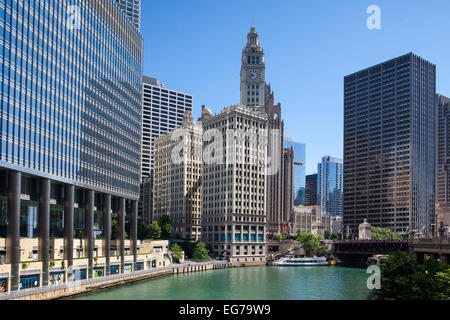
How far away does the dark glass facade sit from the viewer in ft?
243

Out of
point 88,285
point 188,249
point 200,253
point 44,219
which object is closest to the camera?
point 44,219

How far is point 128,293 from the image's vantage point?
276 ft

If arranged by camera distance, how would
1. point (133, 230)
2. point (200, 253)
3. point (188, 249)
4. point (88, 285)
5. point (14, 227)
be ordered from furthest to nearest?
1. point (188, 249)
2. point (200, 253)
3. point (133, 230)
4. point (88, 285)
5. point (14, 227)

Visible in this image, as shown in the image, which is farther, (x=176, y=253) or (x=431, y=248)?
(x=176, y=253)

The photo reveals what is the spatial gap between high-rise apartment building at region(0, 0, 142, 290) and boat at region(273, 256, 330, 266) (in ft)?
235

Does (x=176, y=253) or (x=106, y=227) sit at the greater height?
(x=106, y=227)

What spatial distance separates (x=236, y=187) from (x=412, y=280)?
132 meters

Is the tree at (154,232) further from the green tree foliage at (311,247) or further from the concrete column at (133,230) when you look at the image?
the green tree foliage at (311,247)

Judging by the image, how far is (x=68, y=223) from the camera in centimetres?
9088

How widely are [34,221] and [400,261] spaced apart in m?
57.7

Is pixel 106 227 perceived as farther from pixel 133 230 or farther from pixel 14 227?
pixel 14 227

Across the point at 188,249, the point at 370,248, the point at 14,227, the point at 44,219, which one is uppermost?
the point at 44,219

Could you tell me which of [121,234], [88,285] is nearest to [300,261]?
[121,234]
